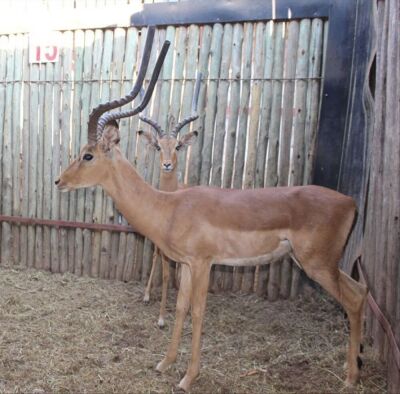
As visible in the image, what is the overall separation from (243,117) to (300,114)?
82cm

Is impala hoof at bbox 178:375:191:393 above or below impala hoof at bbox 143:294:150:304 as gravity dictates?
above

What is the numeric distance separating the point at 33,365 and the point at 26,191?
397cm

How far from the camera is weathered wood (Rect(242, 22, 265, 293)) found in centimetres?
641

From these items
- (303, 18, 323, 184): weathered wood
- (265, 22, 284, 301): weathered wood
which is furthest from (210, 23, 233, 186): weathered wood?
(303, 18, 323, 184): weathered wood

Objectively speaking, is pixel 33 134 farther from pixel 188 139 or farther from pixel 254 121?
pixel 254 121

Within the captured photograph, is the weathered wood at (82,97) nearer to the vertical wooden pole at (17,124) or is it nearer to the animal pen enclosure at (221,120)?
the animal pen enclosure at (221,120)

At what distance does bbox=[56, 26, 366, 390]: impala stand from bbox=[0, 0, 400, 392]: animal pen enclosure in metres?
0.41

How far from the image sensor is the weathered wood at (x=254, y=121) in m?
6.41

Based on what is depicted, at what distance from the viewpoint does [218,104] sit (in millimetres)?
6625

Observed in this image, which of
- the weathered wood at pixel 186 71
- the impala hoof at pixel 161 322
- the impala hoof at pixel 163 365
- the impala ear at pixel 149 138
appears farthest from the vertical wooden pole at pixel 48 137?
the impala hoof at pixel 163 365

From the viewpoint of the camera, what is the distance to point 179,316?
440cm

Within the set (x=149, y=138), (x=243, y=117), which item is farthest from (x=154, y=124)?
(x=243, y=117)

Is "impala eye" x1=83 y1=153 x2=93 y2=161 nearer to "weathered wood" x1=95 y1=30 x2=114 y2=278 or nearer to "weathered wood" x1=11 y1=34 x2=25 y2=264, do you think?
"weathered wood" x1=95 y1=30 x2=114 y2=278

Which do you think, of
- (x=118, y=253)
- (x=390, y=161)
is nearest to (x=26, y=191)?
(x=118, y=253)
